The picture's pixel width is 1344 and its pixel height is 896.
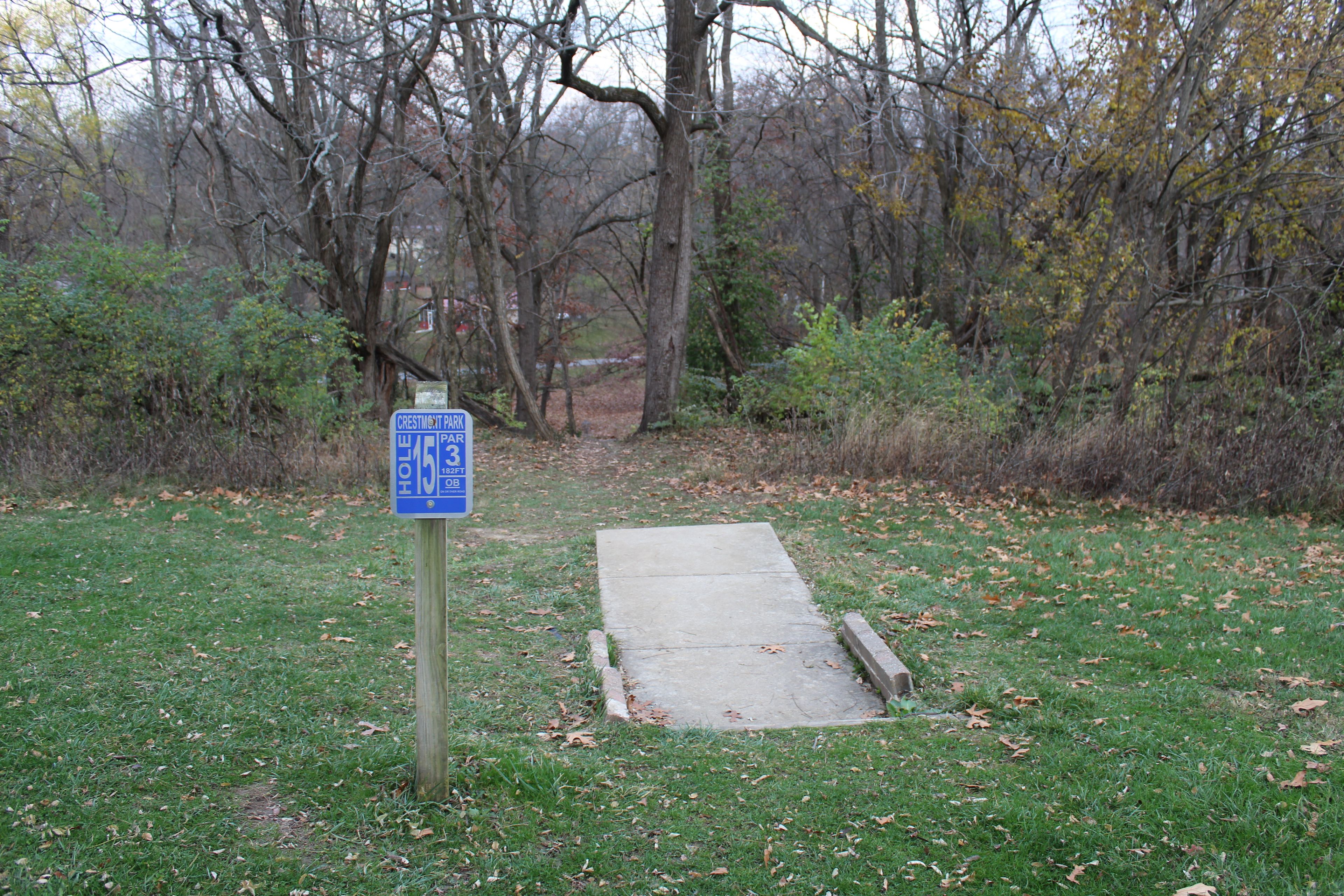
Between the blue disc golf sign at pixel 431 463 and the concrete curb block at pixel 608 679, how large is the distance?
170 cm

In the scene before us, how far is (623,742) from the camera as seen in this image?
171 inches

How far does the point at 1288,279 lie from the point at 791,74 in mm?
9473

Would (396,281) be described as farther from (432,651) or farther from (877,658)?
(432,651)

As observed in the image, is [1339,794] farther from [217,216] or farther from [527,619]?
[217,216]

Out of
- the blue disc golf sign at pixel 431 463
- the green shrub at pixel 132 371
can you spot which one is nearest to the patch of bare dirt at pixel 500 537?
the green shrub at pixel 132 371

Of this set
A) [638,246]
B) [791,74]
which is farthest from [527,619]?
[638,246]

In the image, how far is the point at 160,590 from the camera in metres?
6.26

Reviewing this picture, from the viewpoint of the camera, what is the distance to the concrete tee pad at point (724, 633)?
503 centimetres

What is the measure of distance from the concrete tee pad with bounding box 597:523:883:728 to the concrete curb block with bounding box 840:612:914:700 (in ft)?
0.31

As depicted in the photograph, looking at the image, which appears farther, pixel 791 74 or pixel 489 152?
pixel 791 74

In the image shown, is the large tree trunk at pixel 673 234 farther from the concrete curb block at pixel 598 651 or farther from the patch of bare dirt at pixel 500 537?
the concrete curb block at pixel 598 651

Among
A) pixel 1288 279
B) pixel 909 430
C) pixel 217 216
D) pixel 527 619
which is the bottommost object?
pixel 527 619

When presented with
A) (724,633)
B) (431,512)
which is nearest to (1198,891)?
(431,512)

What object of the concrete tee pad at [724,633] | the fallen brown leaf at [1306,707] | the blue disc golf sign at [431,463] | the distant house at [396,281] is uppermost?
the distant house at [396,281]
